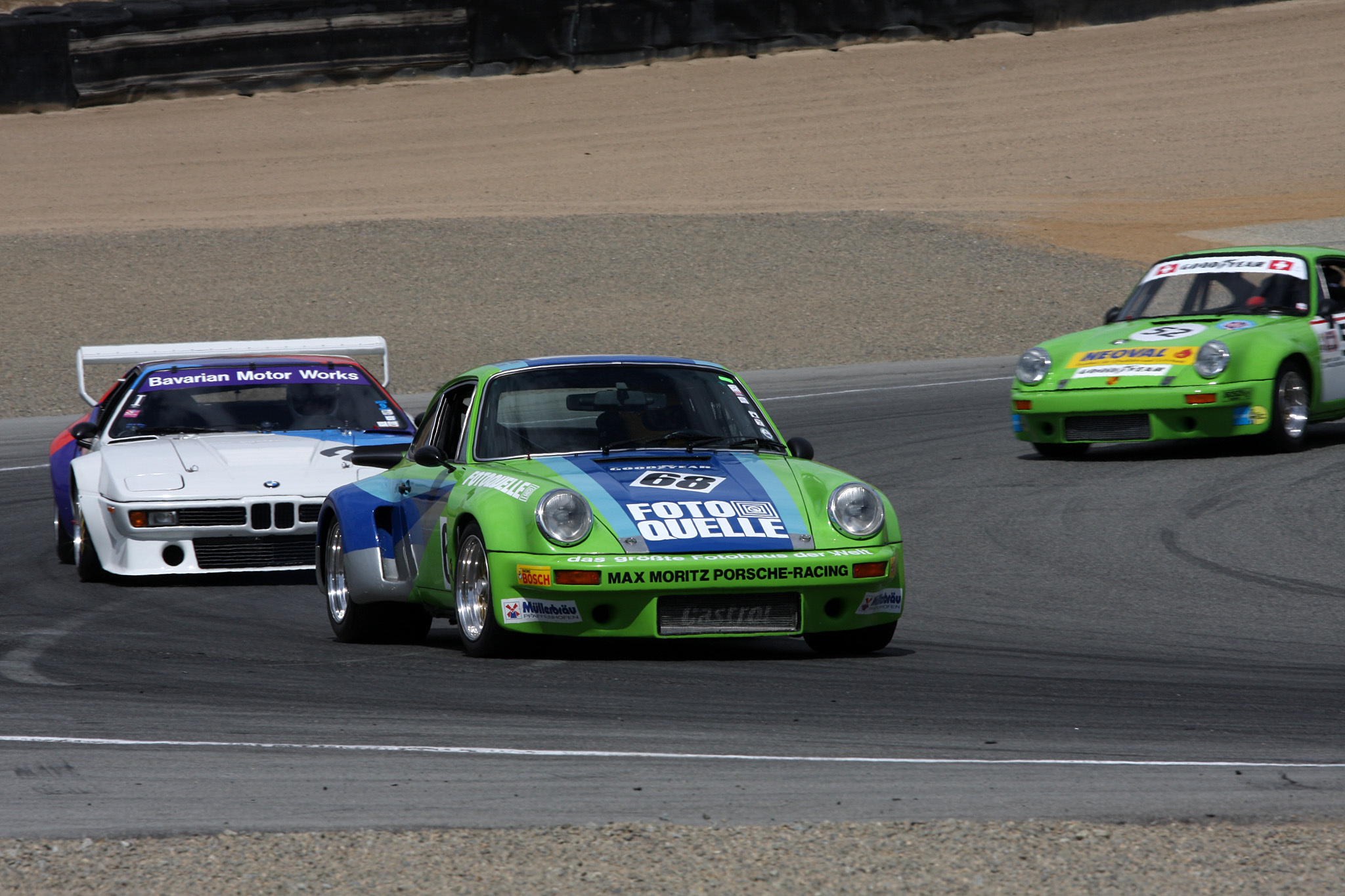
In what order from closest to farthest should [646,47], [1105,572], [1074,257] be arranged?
[1105,572]
[1074,257]
[646,47]

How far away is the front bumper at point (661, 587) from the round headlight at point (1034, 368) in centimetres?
674

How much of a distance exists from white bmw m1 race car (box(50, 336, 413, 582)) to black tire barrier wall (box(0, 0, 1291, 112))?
28.0m

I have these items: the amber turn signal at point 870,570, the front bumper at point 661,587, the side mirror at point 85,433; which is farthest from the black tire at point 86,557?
the amber turn signal at point 870,570

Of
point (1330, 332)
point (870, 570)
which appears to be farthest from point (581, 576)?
point (1330, 332)

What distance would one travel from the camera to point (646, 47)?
139ft

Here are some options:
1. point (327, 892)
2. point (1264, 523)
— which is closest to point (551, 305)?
point (1264, 523)

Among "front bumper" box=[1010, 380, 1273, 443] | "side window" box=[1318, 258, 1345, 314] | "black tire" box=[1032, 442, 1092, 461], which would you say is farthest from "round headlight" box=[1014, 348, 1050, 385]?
"side window" box=[1318, 258, 1345, 314]

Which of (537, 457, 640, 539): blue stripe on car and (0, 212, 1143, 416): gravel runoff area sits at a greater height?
(537, 457, 640, 539): blue stripe on car

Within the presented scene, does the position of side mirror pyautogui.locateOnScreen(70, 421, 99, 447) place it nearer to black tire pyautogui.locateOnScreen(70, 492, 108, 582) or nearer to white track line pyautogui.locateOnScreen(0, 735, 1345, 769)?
black tire pyautogui.locateOnScreen(70, 492, 108, 582)

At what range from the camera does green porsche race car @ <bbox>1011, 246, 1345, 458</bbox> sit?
13.1 meters

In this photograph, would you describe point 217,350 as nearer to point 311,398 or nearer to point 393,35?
point 311,398

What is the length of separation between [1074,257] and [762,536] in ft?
72.1

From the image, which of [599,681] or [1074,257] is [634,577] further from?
[1074,257]

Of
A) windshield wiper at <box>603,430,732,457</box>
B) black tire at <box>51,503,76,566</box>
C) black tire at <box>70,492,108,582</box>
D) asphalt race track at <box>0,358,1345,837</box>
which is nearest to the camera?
asphalt race track at <box>0,358,1345,837</box>
